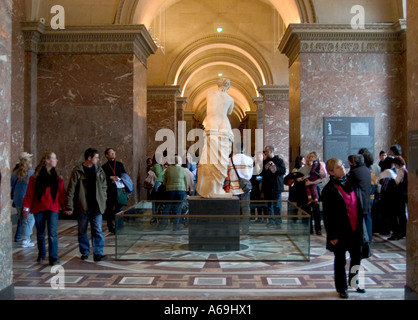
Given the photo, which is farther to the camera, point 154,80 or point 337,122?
point 154,80

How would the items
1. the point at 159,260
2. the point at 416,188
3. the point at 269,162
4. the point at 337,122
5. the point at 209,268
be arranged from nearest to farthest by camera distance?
the point at 416,188
the point at 209,268
the point at 159,260
the point at 269,162
the point at 337,122

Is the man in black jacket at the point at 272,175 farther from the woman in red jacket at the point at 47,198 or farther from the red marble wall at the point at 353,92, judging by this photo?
the woman in red jacket at the point at 47,198

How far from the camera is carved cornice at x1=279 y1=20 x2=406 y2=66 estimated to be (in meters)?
11.3

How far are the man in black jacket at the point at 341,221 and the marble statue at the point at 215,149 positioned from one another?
3.09 m

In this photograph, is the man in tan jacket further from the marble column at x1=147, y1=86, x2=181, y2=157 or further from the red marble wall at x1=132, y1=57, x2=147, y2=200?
the marble column at x1=147, y1=86, x2=181, y2=157

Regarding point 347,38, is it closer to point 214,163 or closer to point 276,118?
point 214,163

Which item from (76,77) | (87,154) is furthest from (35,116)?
(87,154)

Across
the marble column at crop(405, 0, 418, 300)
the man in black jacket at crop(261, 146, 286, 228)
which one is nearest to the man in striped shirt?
the man in black jacket at crop(261, 146, 286, 228)

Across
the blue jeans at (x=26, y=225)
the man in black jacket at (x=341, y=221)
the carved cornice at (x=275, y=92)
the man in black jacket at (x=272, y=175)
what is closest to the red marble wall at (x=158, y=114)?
the carved cornice at (x=275, y=92)

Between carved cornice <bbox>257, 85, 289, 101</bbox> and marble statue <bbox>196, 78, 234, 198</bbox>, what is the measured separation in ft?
39.0

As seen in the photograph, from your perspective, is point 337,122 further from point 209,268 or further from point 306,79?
point 209,268

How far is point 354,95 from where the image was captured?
11.5m

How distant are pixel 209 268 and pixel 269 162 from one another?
4.06 meters

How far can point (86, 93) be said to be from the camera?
38.2 feet
